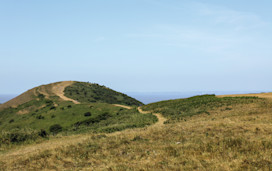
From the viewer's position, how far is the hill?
47.9 metres

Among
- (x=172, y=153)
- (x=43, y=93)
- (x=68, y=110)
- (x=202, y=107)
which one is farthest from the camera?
(x=43, y=93)

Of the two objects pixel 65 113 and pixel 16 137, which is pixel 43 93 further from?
pixel 16 137

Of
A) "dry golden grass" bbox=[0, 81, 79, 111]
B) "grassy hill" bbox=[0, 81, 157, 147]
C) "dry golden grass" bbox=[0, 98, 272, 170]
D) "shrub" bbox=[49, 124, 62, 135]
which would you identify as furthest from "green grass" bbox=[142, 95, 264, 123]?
"dry golden grass" bbox=[0, 81, 79, 111]

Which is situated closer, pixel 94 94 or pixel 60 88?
pixel 94 94

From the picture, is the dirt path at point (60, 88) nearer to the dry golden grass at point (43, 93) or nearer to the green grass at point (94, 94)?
the dry golden grass at point (43, 93)

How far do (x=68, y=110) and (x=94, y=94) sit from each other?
4499 centimetres

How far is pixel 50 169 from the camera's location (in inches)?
552

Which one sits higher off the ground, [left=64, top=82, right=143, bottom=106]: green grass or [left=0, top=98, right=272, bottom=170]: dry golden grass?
[left=64, top=82, right=143, bottom=106]: green grass

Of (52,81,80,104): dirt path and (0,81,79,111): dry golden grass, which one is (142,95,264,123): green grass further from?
(52,81,80,104): dirt path

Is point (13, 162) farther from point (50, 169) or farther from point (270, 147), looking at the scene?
point (270, 147)

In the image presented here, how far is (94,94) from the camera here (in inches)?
4505

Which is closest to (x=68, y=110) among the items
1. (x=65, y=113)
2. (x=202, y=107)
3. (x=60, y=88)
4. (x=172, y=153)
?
(x=65, y=113)

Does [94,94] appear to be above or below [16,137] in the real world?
above

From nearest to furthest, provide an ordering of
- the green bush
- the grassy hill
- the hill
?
the green bush
the grassy hill
the hill
